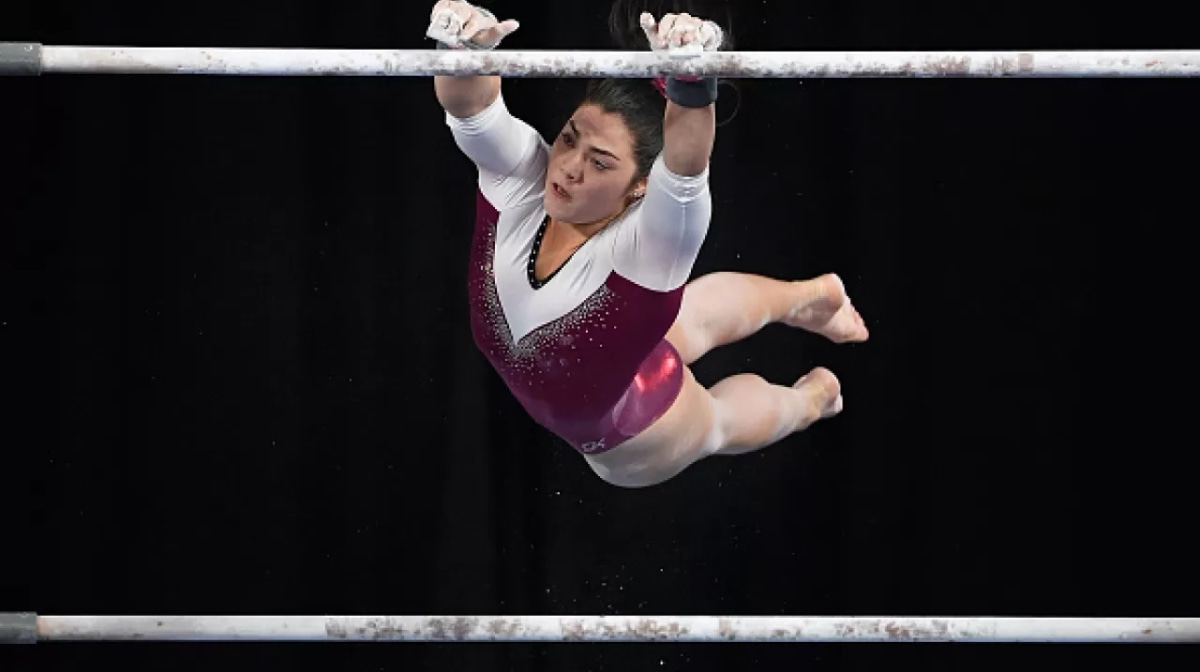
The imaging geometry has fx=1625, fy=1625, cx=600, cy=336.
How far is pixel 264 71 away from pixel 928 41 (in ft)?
4.95

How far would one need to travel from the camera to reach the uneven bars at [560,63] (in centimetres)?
236

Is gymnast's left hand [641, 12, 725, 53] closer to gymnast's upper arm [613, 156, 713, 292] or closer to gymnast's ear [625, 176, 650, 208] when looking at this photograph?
gymnast's upper arm [613, 156, 713, 292]

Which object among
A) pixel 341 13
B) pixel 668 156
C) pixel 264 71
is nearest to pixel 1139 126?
pixel 668 156

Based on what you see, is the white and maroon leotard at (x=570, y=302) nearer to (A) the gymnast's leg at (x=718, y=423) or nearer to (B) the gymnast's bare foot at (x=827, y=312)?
(A) the gymnast's leg at (x=718, y=423)

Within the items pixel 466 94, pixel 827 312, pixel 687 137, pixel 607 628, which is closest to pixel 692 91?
pixel 687 137

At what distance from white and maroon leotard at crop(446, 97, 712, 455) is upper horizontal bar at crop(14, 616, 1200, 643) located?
50 centimetres

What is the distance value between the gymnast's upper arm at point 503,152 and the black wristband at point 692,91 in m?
0.44

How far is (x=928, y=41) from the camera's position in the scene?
334 centimetres

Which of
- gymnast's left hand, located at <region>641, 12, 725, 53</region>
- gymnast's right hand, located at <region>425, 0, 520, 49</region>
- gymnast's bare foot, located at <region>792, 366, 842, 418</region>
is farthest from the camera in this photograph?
gymnast's bare foot, located at <region>792, 366, 842, 418</region>

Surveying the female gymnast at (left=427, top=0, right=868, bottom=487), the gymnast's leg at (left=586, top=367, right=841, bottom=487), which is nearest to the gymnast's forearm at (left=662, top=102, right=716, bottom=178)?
the female gymnast at (left=427, top=0, right=868, bottom=487)

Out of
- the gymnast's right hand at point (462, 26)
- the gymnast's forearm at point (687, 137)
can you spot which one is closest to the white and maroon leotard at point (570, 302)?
the gymnast's forearm at point (687, 137)

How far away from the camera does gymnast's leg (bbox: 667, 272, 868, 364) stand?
328cm

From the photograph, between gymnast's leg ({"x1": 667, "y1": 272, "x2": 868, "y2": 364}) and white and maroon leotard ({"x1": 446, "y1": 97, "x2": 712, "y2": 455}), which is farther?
gymnast's leg ({"x1": 667, "y1": 272, "x2": 868, "y2": 364})

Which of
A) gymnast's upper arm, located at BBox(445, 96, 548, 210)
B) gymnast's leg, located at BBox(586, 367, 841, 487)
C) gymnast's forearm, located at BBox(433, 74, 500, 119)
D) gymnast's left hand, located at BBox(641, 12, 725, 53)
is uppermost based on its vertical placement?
gymnast's left hand, located at BBox(641, 12, 725, 53)
